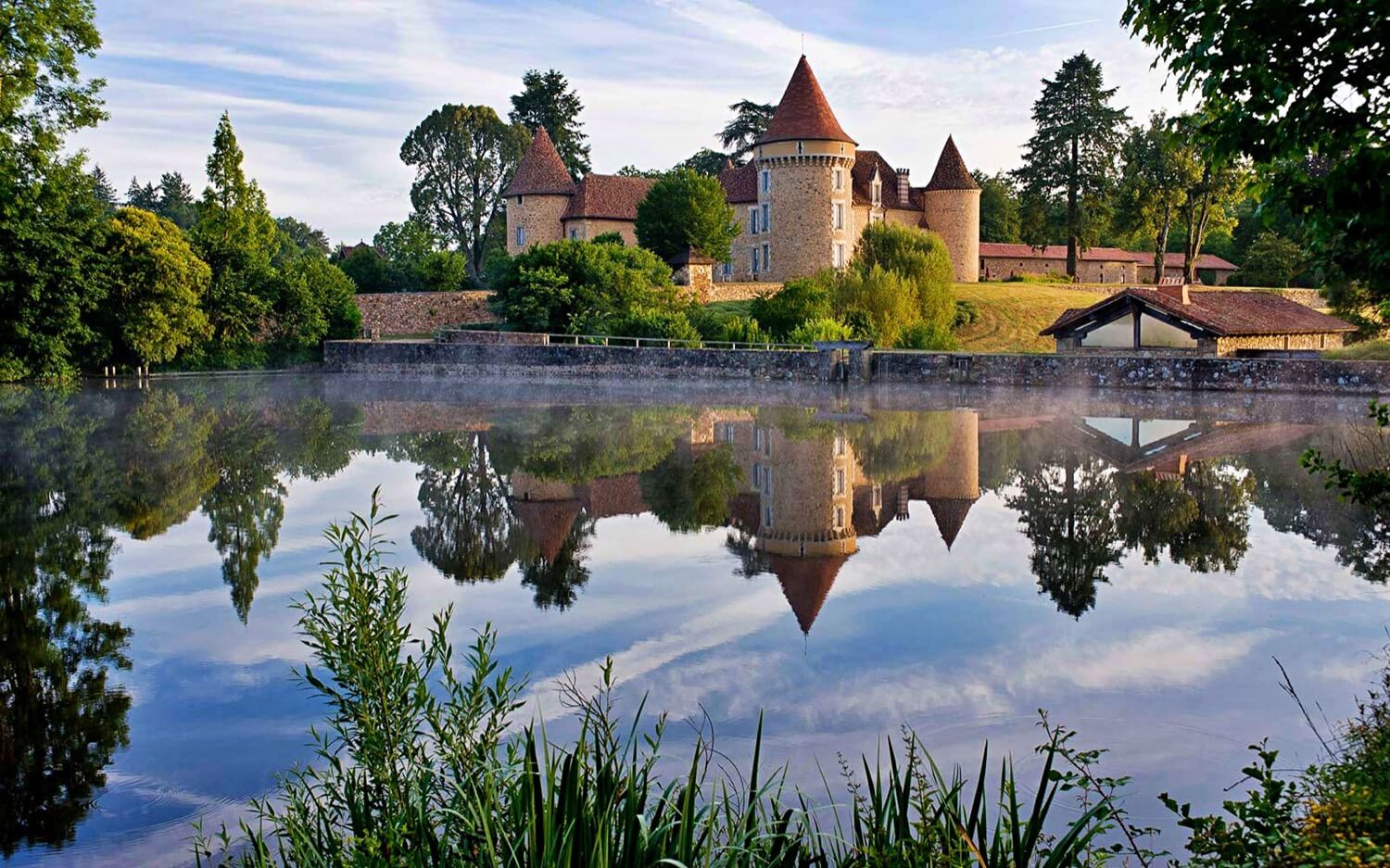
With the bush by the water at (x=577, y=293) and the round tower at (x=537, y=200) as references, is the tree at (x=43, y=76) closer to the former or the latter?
the bush by the water at (x=577, y=293)

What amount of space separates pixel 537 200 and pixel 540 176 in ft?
4.14

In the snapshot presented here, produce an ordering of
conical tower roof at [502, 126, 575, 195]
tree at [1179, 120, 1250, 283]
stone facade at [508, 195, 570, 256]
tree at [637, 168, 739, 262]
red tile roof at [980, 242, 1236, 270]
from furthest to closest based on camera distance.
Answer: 1. red tile roof at [980, 242, 1236, 270]
2. stone facade at [508, 195, 570, 256]
3. conical tower roof at [502, 126, 575, 195]
4. tree at [1179, 120, 1250, 283]
5. tree at [637, 168, 739, 262]

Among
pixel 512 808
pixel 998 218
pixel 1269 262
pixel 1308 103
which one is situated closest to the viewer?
pixel 512 808

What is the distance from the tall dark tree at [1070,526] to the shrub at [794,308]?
2315cm

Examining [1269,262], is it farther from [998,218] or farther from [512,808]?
[512,808]

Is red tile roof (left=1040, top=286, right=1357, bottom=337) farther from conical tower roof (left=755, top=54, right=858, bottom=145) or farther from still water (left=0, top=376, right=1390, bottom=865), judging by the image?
conical tower roof (left=755, top=54, right=858, bottom=145)

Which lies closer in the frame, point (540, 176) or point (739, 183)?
point (540, 176)

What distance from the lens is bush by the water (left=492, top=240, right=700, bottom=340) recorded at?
4184cm

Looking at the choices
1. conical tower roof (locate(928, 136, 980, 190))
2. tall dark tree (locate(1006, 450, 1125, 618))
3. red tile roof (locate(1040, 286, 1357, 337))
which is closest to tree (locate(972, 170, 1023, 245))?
conical tower roof (locate(928, 136, 980, 190))

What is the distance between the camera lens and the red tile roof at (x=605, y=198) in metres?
58.4

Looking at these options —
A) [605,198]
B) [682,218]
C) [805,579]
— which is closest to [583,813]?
[805,579]

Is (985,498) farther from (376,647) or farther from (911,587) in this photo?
(376,647)

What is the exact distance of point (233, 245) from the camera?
1719 inches

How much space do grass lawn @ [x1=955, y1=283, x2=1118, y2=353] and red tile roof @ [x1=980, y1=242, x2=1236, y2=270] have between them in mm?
17810
